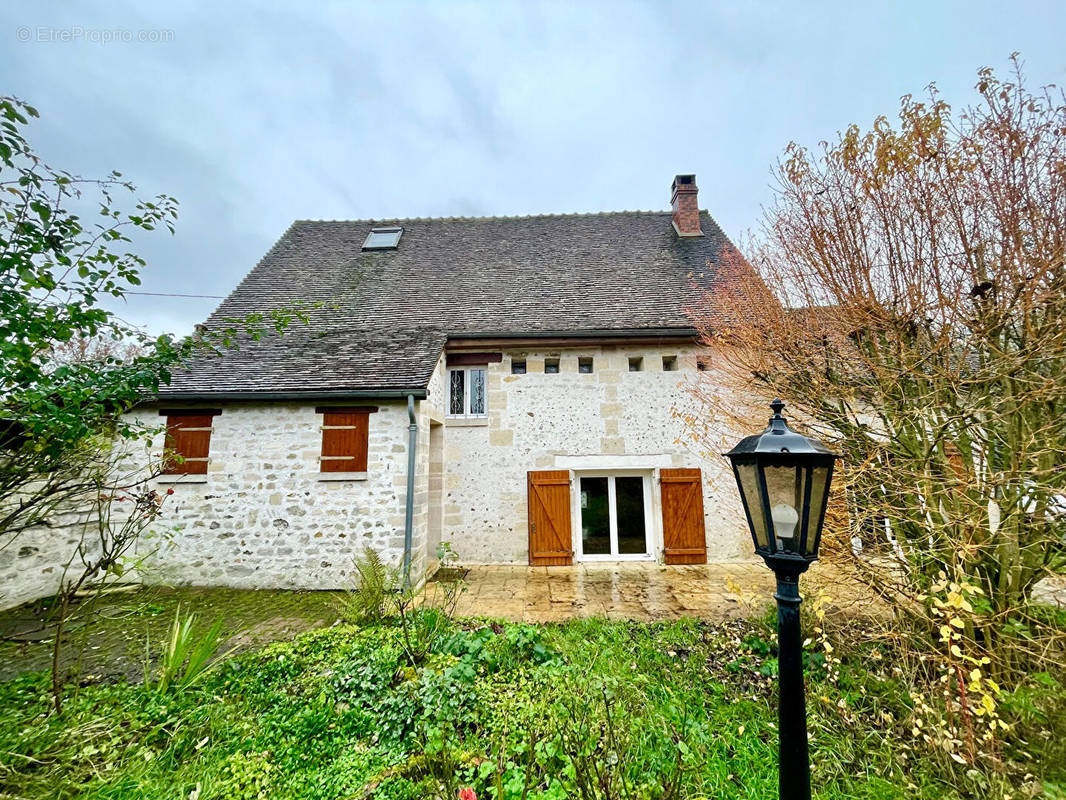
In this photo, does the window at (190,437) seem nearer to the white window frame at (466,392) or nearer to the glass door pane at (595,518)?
the white window frame at (466,392)

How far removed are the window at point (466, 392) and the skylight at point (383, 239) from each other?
5.16 meters

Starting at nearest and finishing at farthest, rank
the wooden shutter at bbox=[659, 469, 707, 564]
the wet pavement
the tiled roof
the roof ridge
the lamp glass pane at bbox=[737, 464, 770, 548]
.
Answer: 1. the lamp glass pane at bbox=[737, 464, 770, 548]
2. the wet pavement
3. the tiled roof
4. the wooden shutter at bbox=[659, 469, 707, 564]
5. the roof ridge

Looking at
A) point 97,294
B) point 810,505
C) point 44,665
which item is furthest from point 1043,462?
point 44,665

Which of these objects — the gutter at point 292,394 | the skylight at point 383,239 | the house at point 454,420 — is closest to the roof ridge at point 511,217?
the skylight at point 383,239

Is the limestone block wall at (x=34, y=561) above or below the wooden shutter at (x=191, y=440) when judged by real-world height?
below

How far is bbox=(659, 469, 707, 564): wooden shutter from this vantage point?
674cm

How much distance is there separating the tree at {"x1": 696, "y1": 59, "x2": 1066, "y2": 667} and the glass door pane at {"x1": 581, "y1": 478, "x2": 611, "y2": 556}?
4.32 m

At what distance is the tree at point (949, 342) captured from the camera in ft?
8.32

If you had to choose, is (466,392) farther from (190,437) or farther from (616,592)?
A: (190,437)

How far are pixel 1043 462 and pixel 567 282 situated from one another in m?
7.42

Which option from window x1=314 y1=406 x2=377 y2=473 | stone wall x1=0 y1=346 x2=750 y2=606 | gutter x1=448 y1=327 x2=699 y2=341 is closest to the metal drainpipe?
stone wall x1=0 y1=346 x2=750 y2=606

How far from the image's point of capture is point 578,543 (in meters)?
7.05

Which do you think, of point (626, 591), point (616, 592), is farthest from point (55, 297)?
point (626, 591)

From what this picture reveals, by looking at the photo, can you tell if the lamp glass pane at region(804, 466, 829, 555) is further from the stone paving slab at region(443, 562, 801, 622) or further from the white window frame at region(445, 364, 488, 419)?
the white window frame at region(445, 364, 488, 419)
